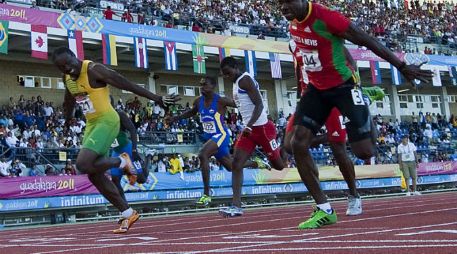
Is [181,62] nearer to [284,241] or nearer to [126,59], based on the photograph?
[126,59]

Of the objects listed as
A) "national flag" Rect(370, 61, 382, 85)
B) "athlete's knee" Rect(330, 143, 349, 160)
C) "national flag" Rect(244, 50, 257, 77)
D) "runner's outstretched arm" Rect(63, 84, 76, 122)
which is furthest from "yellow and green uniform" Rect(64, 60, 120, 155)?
"national flag" Rect(370, 61, 382, 85)

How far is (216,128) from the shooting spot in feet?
36.8

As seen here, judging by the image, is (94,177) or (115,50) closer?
(94,177)

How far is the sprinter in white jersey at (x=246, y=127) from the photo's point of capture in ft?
30.8

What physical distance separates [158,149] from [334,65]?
A: 60.9ft

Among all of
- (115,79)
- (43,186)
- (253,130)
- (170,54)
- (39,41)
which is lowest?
(43,186)

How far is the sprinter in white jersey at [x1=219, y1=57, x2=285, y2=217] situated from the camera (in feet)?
30.8

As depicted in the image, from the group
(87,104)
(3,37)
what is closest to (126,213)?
(87,104)

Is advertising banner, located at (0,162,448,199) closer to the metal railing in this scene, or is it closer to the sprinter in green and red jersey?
A: the metal railing

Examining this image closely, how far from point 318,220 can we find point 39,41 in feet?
65.4

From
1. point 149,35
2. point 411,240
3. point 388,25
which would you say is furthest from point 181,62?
point 411,240

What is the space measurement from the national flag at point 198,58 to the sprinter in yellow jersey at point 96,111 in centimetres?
2136

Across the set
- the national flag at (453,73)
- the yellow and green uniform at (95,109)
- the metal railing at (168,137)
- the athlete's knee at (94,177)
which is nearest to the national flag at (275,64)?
the metal railing at (168,137)

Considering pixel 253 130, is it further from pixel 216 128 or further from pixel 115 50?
pixel 115 50
